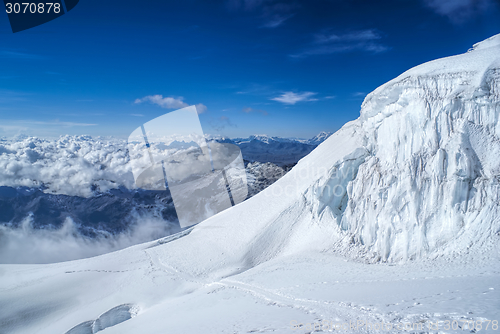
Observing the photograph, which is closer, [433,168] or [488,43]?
[433,168]

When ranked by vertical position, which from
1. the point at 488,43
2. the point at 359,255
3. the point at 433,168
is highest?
the point at 488,43

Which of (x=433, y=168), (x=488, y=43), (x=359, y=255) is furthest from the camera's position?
(x=488, y=43)

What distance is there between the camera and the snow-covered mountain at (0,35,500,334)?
999 centimetres

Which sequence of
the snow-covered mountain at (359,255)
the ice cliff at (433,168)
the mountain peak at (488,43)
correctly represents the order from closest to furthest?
the snow-covered mountain at (359,255) < the ice cliff at (433,168) < the mountain peak at (488,43)

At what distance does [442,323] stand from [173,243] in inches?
954

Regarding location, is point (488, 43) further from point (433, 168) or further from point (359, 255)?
point (359, 255)

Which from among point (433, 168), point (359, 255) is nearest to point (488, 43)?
point (433, 168)

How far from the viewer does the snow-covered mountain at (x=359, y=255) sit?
32.8ft

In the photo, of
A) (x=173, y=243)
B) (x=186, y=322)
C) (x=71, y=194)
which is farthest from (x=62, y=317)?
(x=71, y=194)

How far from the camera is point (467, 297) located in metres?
8.34

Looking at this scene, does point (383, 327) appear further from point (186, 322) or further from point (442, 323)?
point (186, 322)

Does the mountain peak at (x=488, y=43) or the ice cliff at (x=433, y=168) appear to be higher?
the mountain peak at (x=488, y=43)

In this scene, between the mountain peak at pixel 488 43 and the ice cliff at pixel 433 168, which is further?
the mountain peak at pixel 488 43

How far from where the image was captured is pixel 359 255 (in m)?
17.0
